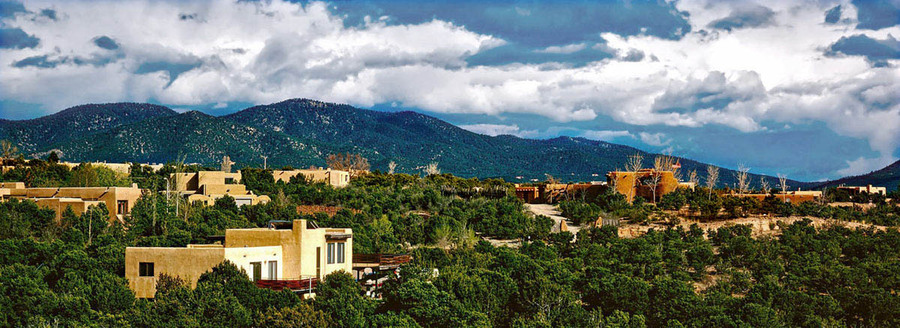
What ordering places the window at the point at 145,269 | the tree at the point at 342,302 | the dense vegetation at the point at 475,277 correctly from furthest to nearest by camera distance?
the window at the point at 145,269
the dense vegetation at the point at 475,277
the tree at the point at 342,302

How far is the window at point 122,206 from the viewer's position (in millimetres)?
52719

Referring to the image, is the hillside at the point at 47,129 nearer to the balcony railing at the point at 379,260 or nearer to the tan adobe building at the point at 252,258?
the balcony railing at the point at 379,260

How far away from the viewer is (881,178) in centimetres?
14638

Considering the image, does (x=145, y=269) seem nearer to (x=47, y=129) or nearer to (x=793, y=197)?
(x=793, y=197)

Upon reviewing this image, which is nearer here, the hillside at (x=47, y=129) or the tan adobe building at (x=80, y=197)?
the tan adobe building at (x=80, y=197)

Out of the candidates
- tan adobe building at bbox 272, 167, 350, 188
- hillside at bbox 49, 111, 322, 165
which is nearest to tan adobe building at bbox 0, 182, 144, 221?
tan adobe building at bbox 272, 167, 350, 188

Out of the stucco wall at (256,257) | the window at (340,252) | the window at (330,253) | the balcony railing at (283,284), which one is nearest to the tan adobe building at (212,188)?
the window at (340,252)

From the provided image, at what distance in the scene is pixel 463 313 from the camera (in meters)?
32.9

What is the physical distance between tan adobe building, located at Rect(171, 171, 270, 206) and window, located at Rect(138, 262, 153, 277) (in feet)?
75.8

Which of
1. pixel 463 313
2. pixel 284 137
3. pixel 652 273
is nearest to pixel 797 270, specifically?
pixel 652 273

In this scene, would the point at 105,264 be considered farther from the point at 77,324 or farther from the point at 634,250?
the point at 634,250

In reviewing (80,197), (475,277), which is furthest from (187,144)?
(475,277)

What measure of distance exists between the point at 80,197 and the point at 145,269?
77.8 feet

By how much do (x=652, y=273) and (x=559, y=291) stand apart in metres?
9.04
